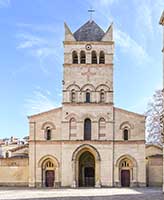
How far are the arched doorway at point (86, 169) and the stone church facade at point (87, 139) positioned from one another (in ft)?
0.36

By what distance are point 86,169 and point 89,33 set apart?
1537 centimetres

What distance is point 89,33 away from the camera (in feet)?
179

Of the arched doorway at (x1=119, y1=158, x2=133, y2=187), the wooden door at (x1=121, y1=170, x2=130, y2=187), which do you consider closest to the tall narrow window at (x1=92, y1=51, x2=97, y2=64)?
the arched doorway at (x1=119, y1=158, x2=133, y2=187)

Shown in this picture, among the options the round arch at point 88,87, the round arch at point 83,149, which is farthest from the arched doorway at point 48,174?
the round arch at point 88,87

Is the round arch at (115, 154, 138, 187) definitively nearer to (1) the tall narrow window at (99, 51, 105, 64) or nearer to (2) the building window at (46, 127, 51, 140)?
(2) the building window at (46, 127, 51, 140)

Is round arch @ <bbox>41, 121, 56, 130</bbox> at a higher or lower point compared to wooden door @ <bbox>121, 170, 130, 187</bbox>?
higher

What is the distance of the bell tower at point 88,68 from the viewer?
5216 cm

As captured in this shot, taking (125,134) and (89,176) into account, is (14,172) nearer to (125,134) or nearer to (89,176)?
(89,176)

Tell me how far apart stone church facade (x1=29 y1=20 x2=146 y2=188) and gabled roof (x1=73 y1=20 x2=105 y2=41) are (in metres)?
3.93

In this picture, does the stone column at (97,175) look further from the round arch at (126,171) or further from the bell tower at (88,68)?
the bell tower at (88,68)

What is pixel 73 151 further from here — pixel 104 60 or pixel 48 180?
pixel 104 60

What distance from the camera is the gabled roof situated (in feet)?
178

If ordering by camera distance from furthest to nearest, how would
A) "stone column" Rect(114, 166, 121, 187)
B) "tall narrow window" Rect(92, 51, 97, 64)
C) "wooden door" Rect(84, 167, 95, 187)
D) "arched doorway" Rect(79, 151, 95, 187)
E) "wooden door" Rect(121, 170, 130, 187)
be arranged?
"tall narrow window" Rect(92, 51, 97, 64), "arched doorway" Rect(79, 151, 95, 187), "wooden door" Rect(84, 167, 95, 187), "wooden door" Rect(121, 170, 130, 187), "stone column" Rect(114, 166, 121, 187)

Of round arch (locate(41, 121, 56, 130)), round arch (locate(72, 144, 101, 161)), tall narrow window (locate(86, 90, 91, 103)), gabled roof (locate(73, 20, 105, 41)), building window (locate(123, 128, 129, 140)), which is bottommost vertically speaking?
round arch (locate(72, 144, 101, 161))
